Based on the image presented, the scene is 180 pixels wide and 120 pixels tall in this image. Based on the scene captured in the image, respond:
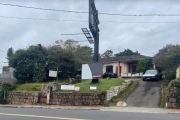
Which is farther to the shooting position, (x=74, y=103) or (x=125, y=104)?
(x=74, y=103)

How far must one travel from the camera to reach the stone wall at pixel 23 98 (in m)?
24.8

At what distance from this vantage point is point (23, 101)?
25.4 m

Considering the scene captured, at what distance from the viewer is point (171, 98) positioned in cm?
2038

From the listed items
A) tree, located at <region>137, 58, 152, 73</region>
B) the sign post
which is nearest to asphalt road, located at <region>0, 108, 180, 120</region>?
the sign post

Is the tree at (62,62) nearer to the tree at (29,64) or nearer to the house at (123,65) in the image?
the tree at (29,64)

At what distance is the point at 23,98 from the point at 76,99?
5887 mm

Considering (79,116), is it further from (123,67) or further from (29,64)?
(123,67)

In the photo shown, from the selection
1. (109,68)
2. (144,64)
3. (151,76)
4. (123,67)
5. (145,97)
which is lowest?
(145,97)

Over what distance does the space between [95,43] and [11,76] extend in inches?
654

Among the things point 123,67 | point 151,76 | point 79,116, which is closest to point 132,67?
point 123,67

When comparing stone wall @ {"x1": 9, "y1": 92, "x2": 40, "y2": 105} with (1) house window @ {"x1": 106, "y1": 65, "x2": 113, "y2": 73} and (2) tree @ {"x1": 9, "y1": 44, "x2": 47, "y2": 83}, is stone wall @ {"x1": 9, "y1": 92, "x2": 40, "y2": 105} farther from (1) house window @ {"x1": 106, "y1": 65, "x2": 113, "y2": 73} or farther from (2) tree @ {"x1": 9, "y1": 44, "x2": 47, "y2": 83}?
(1) house window @ {"x1": 106, "y1": 65, "x2": 113, "y2": 73}

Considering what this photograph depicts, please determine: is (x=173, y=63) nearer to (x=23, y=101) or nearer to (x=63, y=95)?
(x=63, y=95)

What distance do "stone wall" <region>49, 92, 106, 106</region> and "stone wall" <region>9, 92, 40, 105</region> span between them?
174 cm

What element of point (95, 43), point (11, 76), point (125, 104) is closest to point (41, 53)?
point (11, 76)
